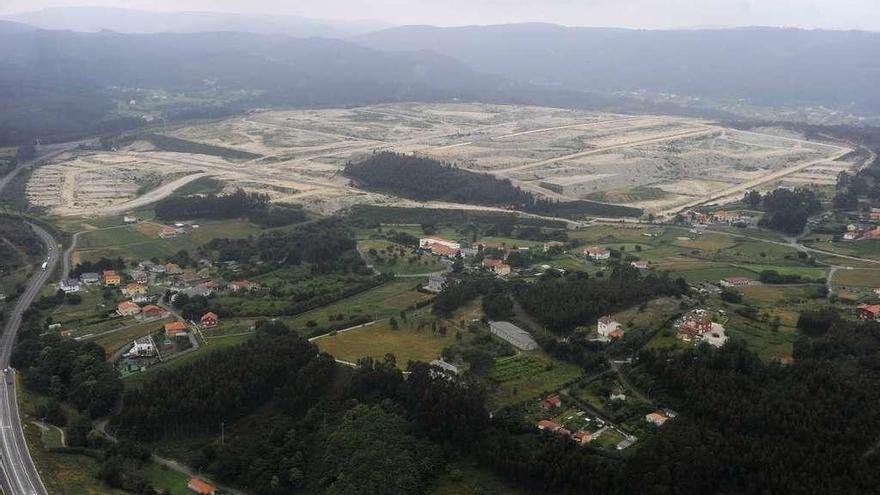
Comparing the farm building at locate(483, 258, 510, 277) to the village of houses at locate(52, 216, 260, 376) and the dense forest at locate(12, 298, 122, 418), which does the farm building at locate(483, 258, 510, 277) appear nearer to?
the village of houses at locate(52, 216, 260, 376)

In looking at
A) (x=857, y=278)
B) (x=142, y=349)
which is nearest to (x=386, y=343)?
(x=142, y=349)

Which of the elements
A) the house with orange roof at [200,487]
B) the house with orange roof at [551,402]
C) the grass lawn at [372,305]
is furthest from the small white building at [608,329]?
the house with orange roof at [200,487]

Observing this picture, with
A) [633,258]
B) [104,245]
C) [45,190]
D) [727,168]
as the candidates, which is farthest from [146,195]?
[727,168]

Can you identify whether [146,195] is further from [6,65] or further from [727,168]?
[6,65]

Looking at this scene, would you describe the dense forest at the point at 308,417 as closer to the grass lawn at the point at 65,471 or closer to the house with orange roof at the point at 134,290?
the grass lawn at the point at 65,471

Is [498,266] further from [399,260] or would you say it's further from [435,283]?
[399,260]

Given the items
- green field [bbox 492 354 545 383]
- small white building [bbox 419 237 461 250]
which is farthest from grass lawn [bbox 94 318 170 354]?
small white building [bbox 419 237 461 250]
